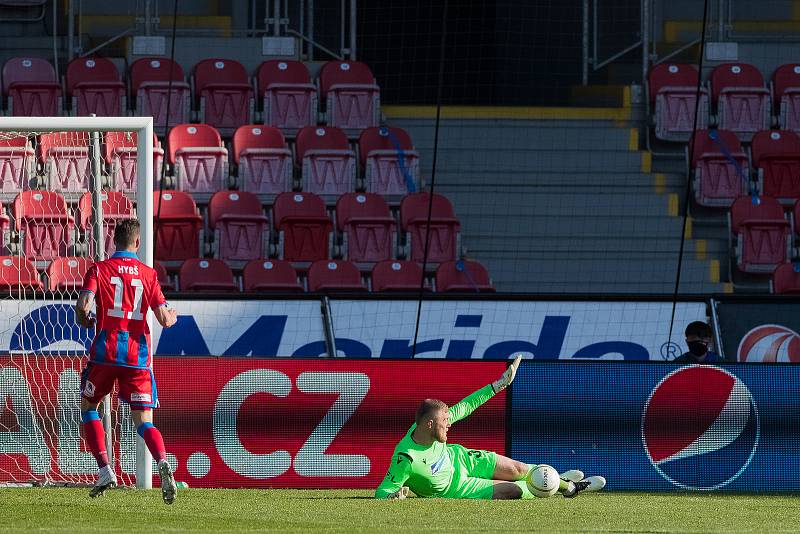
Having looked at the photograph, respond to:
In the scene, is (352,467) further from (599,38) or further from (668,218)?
(599,38)

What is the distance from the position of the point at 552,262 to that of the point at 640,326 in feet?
10.8

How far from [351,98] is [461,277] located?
9.46 ft

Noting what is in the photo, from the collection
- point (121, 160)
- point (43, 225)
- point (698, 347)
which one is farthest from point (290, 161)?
point (698, 347)

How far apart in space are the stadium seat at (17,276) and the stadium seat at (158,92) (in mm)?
3743

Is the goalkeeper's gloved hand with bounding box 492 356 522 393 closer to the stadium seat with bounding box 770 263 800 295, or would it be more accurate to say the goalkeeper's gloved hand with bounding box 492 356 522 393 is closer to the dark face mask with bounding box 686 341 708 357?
the dark face mask with bounding box 686 341 708 357

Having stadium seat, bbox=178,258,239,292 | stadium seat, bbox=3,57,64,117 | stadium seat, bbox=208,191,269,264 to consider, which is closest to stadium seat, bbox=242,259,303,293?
stadium seat, bbox=178,258,239,292

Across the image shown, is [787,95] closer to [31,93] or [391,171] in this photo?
[391,171]

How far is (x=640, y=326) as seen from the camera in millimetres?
12758

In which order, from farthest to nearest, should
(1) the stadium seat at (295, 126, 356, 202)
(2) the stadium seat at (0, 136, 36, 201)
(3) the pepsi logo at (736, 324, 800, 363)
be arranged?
1. (1) the stadium seat at (295, 126, 356, 202)
2. (2) the stadium seat at (0, 136, 36, 201)
3. (3) the pepsi logo at (736, 324, 800, 363)

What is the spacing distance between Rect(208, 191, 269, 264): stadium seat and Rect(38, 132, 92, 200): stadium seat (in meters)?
1.87

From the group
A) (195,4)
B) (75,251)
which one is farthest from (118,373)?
(195,4)

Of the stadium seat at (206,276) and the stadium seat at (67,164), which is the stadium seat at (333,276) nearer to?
the stadium seat at (206,276)

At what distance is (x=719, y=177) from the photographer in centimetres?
1642

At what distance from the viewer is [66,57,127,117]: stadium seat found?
16.2 metres
